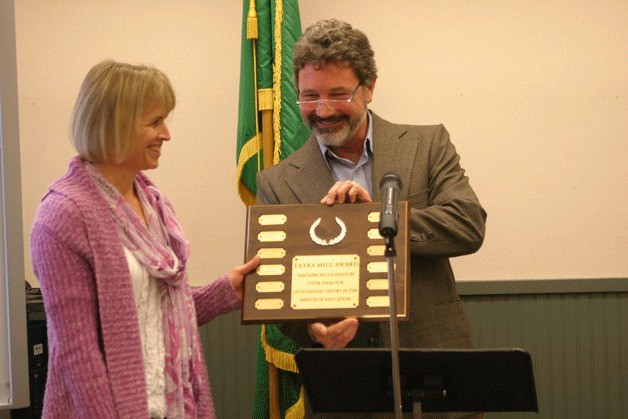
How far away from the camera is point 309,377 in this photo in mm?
2473

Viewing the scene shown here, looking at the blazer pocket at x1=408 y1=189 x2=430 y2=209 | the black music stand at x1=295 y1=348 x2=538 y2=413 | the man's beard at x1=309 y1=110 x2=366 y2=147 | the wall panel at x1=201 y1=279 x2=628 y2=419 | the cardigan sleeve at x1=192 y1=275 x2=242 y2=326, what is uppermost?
the man's beard at x1=309 y1=110 x2=366 y2=147

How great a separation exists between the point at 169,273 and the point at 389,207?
0.73 metres

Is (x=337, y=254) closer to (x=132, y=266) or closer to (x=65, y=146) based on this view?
(x=132, y=266)

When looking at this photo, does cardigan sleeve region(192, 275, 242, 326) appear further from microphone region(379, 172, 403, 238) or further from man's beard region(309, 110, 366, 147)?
microphone region(379, 172, 403, 238)

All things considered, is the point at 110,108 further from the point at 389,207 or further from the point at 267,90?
the point at 267,90

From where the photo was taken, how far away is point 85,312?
238cm

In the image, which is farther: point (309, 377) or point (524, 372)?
point (309, 377)

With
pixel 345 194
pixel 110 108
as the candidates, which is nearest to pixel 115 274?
pixel 110 108

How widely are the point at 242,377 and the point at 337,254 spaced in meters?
2.42

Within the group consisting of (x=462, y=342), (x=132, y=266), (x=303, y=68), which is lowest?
(x=462, y=342)

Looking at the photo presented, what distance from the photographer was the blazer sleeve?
2816 mm

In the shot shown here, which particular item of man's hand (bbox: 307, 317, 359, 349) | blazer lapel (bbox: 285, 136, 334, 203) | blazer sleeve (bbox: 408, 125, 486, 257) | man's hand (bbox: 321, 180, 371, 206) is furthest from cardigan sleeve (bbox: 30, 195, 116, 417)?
blazer sleeve (bbox: 408, 125, 486, 257)

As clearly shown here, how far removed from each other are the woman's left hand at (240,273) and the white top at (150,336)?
316mm

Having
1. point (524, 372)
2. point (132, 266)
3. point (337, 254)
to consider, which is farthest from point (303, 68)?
point (524, 372)
